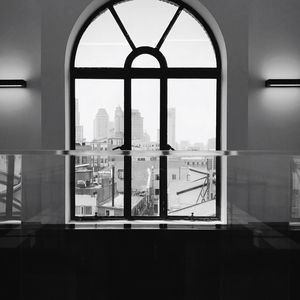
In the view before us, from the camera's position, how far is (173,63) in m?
4.85

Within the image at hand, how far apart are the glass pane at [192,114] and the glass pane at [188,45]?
257mm

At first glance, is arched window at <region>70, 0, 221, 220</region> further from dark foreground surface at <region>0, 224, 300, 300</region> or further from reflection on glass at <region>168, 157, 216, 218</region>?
dark foreground surface at <region>0, 224, 300, 300</region>

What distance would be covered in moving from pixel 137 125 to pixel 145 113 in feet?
0.66

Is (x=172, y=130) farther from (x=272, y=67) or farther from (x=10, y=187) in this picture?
(x=10, y=187)

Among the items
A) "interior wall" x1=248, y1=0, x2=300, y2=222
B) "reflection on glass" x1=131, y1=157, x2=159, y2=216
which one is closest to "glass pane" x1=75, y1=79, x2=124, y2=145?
"interior wall" x1=248, y1=0, x2=300, y2=222

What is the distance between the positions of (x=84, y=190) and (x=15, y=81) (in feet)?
6.94

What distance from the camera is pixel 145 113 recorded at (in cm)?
491

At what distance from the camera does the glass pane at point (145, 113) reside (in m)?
4.87

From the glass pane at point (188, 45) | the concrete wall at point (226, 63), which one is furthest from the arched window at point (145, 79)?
the concrete wall at point (226, 63)

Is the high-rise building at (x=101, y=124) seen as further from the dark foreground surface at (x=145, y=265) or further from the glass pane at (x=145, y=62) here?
the dark foreground surface at (x=145, y=265)

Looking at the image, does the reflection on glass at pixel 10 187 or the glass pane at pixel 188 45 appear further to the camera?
the glass pane at pixel 188 45

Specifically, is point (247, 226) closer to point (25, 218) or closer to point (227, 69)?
point (25, 218)

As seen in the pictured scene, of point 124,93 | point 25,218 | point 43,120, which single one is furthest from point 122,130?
point 25,218

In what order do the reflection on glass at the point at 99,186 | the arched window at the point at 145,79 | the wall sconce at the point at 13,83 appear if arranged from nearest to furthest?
1. the reflection on glass at the point at 99,186
2. the wall sconce at the point at 13,83
3. the arched window at the point at 145,79
